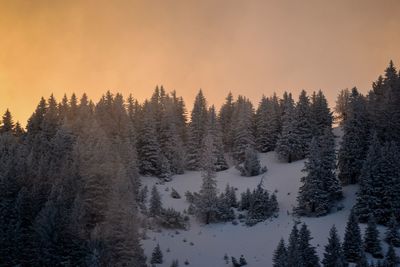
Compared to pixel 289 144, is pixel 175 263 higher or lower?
lower

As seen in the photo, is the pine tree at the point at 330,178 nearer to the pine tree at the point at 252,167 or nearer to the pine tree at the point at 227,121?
the pine tree at the point at 252,167

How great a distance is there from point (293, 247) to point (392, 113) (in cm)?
3313

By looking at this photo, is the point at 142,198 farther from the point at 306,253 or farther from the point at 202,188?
the point at 306,253

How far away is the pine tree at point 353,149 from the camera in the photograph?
51656mm

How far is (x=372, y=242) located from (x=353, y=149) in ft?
55.0

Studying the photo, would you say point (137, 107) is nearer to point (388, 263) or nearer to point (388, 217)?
point (388, 217)

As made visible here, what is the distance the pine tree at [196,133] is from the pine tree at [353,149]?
27.3m

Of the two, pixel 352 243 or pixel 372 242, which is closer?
pixel 352 243

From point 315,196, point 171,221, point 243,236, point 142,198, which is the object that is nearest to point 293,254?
point 243,236

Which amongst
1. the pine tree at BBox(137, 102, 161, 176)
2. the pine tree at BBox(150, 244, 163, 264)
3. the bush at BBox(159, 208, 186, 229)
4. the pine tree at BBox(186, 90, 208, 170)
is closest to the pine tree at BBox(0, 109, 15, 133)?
the pine tree at BBox(137, 102, 161, 176)

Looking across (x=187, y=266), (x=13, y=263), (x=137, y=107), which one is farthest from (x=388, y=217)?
(x=137, y=107)

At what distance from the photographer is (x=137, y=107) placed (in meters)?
85.6

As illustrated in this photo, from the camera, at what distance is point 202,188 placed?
5328 cm

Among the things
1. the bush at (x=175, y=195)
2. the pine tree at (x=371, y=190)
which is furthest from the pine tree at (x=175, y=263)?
the pine tree at (x=371, y=190)
